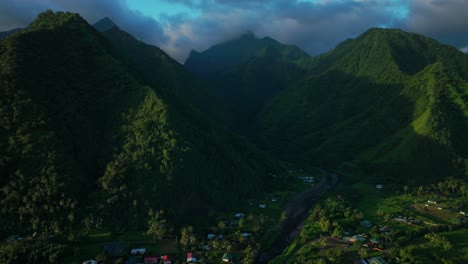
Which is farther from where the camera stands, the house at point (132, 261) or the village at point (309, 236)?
the village at point (309, 236)

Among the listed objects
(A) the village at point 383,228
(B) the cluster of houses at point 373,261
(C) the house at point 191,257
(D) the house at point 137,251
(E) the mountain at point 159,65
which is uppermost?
(E) the mountain at point 159,65

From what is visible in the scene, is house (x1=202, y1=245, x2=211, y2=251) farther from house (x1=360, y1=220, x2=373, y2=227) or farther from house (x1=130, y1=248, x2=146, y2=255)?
house (x1=360, y1=220, x2=373, y2=227)

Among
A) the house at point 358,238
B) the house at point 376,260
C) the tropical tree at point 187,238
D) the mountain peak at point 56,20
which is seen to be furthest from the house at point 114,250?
the mountain peak at point 56,20

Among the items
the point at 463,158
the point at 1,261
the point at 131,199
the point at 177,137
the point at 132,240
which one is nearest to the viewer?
the point at 1,261

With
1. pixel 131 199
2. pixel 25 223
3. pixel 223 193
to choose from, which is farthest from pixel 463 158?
pixel 25 223

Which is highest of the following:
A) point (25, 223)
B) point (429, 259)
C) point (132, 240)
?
point (25, 223)

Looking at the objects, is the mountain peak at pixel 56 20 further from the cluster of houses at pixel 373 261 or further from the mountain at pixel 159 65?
the cluster of houses at pixel 373 261

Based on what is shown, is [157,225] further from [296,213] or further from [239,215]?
[296,213]

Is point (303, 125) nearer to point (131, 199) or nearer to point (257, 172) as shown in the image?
point (257, 172)

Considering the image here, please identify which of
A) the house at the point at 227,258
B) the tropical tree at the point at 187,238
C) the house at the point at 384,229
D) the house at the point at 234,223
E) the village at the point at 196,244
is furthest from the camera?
the house at the point at 234,223
